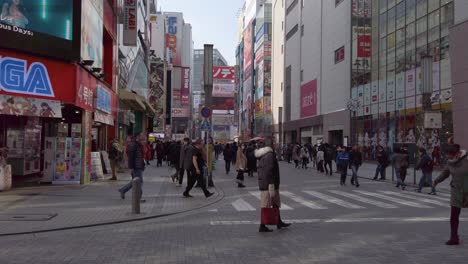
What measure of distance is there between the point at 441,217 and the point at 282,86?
2668 inches

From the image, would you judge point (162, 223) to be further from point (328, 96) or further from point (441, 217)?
point (328, 96)

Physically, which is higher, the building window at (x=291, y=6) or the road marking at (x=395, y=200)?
the building window at (x=291, y=6)

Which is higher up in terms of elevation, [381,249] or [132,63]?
[132,63]

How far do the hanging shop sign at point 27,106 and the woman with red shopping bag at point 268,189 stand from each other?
8.86m

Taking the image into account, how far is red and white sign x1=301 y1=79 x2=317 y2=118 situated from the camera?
193 ft

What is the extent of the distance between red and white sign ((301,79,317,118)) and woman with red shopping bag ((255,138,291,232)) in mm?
49260

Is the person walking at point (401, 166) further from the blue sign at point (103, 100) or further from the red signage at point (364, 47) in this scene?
the red signage at point (364, 47)

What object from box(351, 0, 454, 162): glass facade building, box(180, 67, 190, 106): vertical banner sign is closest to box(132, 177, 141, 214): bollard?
box(351, 0, 454, 162): glass facade building

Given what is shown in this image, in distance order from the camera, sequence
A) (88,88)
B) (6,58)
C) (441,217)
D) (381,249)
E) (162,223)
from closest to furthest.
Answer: (381,249) → (162,223) → (441,217) → (6,58) → (88,88)

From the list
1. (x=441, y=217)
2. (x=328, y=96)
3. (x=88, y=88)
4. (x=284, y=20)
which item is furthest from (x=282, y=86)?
(x=441, y=217)

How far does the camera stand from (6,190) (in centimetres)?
1594

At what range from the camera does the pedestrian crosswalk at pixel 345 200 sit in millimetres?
13906

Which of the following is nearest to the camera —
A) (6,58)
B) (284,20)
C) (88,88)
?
(6,58)

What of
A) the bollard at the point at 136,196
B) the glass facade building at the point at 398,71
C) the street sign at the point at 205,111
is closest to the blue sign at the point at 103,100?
the street sign at the point at 205,111
